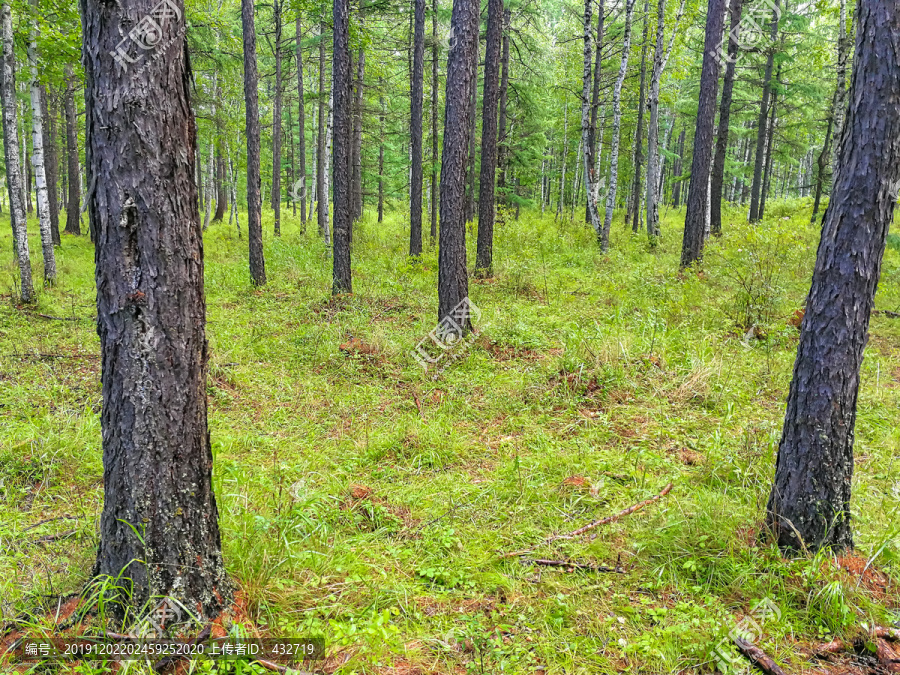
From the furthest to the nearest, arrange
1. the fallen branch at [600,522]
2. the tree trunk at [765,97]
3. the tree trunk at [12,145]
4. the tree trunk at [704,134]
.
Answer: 1. the tree trunk at [765,97]
2. the tree trunk at [704,134]
3. the tree trunk at [12,145]
4. the fallen branch at [600,522]

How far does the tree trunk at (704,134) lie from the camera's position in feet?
37.6

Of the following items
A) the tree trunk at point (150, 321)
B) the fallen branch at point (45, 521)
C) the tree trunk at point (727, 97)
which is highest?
the tree trunk at point (727, 97)

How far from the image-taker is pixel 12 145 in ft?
30.8

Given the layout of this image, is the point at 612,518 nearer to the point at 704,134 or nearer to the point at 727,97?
the point at 704,134

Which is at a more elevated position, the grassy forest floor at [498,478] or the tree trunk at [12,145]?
the tree trunk at [12,145]

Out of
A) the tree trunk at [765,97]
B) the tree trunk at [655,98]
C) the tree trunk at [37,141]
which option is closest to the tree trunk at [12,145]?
the tree trunk at [37,141]

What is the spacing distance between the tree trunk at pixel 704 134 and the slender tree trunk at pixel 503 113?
6188 millimetres

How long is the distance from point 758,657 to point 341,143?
11.1m

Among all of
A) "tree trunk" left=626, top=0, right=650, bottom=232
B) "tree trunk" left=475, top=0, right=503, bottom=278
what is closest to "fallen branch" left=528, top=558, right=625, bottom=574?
"tree trunk" left=475, top=0, right=503, bottom=278

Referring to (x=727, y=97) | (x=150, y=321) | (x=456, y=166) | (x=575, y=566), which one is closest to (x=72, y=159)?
(x=456, y=166)

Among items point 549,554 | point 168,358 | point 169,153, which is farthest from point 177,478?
point 549,554

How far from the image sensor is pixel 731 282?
1013 cm

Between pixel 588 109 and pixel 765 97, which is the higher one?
pixel 765 97

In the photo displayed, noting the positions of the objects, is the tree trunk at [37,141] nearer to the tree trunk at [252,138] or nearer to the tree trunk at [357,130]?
the tree trunk at [252,138]
